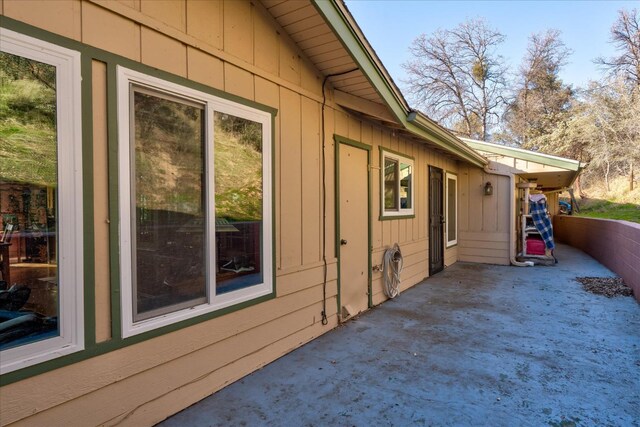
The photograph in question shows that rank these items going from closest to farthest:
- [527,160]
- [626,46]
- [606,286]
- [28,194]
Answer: [28,194]
[606,286]
[527,160]
[626,46]

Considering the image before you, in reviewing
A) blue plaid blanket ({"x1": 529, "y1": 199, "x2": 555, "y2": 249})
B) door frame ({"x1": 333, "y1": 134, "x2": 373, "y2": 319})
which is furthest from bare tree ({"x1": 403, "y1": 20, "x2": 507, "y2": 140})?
door frame ({"x1": 333, "y1": 134, "x2": 373, "y2": 319})

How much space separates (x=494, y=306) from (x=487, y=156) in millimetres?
4453

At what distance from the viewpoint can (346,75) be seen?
3.56m

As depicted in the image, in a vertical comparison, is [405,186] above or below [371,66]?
below

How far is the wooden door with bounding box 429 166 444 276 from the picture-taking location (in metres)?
6.69

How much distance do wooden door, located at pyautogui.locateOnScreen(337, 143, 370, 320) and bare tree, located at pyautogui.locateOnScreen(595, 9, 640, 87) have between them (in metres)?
18.0

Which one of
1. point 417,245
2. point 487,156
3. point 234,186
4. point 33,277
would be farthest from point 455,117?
point 33,277

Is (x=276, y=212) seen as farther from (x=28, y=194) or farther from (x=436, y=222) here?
(x=436, y=222)

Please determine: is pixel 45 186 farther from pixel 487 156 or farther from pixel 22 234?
pixel 487 156

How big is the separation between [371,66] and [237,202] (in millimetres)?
1872

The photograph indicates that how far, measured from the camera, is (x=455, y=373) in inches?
110

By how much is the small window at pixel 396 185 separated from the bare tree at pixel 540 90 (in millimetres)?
17104

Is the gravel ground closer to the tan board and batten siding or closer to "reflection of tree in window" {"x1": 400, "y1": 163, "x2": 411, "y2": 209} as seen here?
"reflection of tree in window" {"x1": 400, "y1": 163, "x2": 411, "y2": 209}

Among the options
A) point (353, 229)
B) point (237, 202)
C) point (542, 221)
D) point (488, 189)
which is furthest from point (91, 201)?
point (542, 221)
